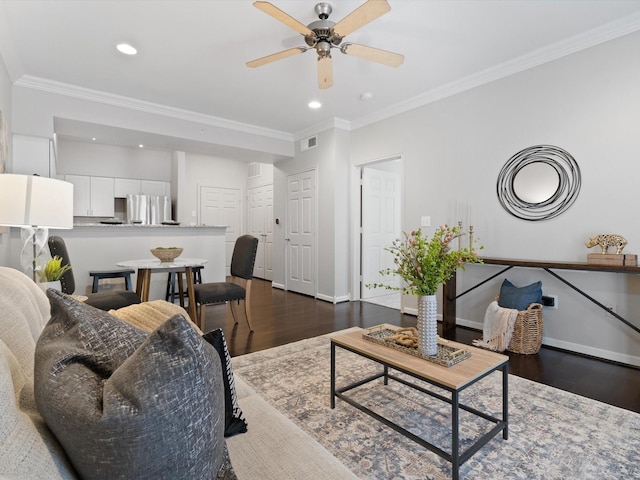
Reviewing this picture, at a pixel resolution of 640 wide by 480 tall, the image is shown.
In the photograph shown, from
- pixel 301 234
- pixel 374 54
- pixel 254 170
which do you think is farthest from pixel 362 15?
pixel 254 170

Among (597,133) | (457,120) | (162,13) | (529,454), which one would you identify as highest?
(162,13)

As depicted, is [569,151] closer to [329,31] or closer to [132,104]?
[329,31]

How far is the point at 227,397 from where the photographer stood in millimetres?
996

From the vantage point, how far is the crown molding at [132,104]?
358 centimetres

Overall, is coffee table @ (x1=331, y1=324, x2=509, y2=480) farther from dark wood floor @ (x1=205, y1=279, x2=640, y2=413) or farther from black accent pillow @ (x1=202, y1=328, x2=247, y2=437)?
dark wood floor @ (x1=205, y1=279, x2=640, y2=413)

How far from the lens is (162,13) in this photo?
250cm

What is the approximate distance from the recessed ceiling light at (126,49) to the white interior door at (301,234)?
284 cm

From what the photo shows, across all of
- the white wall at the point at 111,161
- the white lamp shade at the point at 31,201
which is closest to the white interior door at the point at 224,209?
the white wall at the point at 111,161

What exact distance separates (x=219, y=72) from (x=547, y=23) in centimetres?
293

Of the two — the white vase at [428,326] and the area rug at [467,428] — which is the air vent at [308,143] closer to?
the area rug at [467,428]

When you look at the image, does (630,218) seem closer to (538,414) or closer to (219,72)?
(538,414)

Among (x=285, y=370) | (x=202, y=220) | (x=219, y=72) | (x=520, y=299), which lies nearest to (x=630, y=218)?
(x=520, y=299)

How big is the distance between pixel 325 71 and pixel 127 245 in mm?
3289

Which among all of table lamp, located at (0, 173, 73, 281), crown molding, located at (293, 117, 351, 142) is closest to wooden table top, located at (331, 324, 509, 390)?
table lamp, located at (0, 173, 73, 281)
